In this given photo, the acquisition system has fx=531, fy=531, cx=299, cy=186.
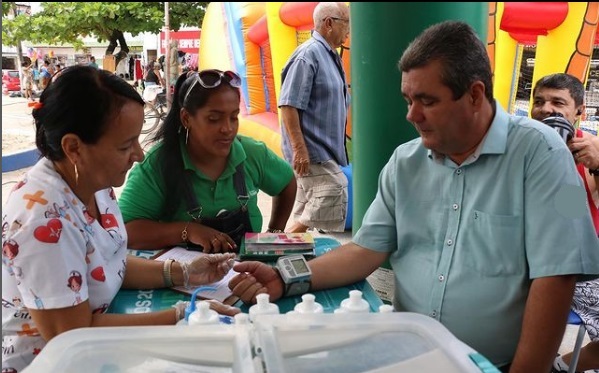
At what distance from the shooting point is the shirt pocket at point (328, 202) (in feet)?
10.1

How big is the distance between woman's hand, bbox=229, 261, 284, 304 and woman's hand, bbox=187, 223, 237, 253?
0.80ft

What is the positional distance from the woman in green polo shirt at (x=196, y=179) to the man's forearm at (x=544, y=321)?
871 millimetres

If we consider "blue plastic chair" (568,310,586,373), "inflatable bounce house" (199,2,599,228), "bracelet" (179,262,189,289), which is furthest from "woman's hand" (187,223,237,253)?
"inflatable bounce house" (199,2,599,228)

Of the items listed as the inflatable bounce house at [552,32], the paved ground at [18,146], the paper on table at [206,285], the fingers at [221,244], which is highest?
the inflatable bounce house at [552,32]

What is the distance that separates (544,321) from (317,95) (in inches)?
82.0

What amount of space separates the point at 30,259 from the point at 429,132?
0.89m

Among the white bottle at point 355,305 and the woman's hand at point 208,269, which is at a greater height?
the white bottle at point 355,305

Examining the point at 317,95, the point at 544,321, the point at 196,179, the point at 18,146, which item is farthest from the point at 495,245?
the point at 18,146

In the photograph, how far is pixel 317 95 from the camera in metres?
3.01

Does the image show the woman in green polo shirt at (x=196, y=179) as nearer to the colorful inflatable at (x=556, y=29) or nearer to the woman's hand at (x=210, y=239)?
the woman's hand at (x=210, y=239)

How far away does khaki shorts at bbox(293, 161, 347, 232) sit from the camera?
3094 millimetres

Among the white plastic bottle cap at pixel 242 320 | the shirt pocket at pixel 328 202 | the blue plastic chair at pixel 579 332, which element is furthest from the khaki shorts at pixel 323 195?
the white plastic bottle cap at pixel 242 320

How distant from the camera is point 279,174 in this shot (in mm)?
2080

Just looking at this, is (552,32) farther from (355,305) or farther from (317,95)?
(355,305)
